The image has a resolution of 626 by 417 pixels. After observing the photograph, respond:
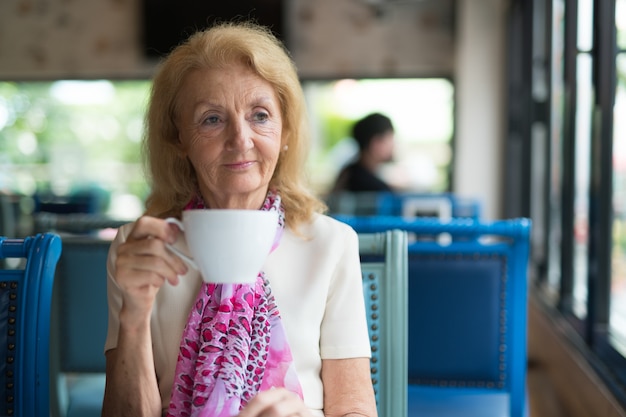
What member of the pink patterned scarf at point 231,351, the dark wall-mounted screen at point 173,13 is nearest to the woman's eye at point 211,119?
the pink patterned scarf at point 231,351

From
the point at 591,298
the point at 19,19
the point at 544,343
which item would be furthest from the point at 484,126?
the point at 19,19

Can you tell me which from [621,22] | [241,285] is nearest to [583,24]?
[621,22]

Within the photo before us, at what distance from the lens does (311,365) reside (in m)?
1.19

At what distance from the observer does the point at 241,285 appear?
3.83ft

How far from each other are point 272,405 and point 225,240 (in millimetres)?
244

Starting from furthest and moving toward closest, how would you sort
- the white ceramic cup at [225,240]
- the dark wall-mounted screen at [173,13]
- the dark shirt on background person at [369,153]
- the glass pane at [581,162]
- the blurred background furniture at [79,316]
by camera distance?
1. the dark wall-mounted screen at [173,13]
2. the dark shirt on background person at [369,153]
3. the glass pane at [581,162]
4. the blurred background furniture at [79,316]
5. the white ceramic cup at [225,240]

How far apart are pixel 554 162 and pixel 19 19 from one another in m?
4.68

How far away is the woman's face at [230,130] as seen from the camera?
3.89ft

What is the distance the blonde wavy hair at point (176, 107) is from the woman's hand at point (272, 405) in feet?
1.23

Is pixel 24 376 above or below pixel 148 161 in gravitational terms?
below

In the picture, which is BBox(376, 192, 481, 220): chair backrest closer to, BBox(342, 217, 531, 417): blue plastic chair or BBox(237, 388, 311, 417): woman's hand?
BBox(342, 217, 531, 417): blue plastic chair

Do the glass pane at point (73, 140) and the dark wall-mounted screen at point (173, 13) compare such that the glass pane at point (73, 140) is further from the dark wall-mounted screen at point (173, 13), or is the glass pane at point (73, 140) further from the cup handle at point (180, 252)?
the cup handle at point (180, 252)

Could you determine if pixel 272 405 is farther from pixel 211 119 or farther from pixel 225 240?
pixel 211 119

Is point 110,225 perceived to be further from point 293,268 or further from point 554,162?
point 554,162
